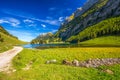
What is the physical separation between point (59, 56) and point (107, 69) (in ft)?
47.1

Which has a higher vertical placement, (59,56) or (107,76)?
(59,56)

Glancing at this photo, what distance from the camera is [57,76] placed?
83.0 feet

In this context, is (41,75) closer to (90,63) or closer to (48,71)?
(48,71)

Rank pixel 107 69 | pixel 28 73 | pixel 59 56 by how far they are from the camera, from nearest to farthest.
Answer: pixel 28 73
pixel 107 69
pixel 59 56

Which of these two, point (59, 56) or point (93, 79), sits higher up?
point (59, 56)

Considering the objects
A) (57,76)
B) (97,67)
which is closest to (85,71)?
(97,67)

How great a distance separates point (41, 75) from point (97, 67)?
12.2 metres

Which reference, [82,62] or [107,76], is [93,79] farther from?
[82,62]

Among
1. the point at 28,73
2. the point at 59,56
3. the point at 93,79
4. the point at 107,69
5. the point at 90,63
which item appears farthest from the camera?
the point at 59,56

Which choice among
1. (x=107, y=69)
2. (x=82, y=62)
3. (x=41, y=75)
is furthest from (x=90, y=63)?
(x=41, y=75)

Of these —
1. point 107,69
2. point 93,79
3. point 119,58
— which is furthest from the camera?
point 119,58

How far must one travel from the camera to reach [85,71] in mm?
27844

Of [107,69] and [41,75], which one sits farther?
[107,69]

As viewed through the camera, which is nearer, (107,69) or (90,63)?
(107,69)
